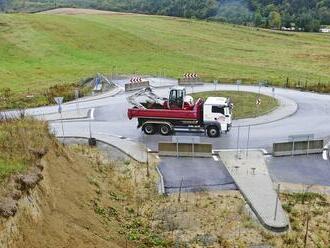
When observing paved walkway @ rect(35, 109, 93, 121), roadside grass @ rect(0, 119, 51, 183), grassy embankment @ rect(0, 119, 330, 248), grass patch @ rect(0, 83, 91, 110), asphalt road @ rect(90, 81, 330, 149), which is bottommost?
grass patch @ rect(0, 83, 91, 110)

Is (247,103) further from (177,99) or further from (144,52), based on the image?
(144,52)

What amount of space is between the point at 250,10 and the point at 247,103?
394ft

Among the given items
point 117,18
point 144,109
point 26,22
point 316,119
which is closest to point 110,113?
point 144,109

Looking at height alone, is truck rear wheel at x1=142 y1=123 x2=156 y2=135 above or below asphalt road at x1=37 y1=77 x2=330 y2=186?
above

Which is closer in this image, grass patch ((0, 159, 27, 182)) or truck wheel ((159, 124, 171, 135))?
grass patch ((0, 159, 27, 182))

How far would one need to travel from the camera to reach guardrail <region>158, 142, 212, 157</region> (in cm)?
2645

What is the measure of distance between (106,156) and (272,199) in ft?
32.8

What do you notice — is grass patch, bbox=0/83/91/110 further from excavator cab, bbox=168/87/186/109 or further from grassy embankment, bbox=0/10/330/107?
excavator cab, bbox=168/87/186/109

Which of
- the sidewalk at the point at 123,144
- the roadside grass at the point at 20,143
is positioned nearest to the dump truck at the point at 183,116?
the sidewalk at the point at 123,144

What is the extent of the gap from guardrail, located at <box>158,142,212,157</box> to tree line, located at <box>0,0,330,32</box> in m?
93.8

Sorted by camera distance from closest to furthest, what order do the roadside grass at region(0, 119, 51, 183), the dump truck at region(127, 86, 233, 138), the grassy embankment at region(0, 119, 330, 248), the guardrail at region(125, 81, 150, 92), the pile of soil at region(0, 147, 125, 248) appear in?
1. the pile of soil at region(0, 147, 125, 248)
2. the grassy embankment at region(0, 119, 330, 248)
3. the roadside grass at region(0, 119, 51, 183)
4. the dump truck at region(127, 86, 233, 138)
5. the guardrail at region(125, 81, 150, 92)

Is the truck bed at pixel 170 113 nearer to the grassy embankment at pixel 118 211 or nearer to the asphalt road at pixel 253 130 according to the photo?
the asphalt road at pixel 253 130

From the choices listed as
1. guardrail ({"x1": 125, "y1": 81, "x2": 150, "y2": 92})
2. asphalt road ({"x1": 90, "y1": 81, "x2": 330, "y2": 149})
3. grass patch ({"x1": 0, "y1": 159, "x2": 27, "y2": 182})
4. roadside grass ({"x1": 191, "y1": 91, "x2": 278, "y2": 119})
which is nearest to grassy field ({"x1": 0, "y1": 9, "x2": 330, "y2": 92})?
roadside grass ({"x1": 191, "y1": 91, "x2": 278, "y2": 119})

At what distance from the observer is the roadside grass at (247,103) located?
36.5 m
